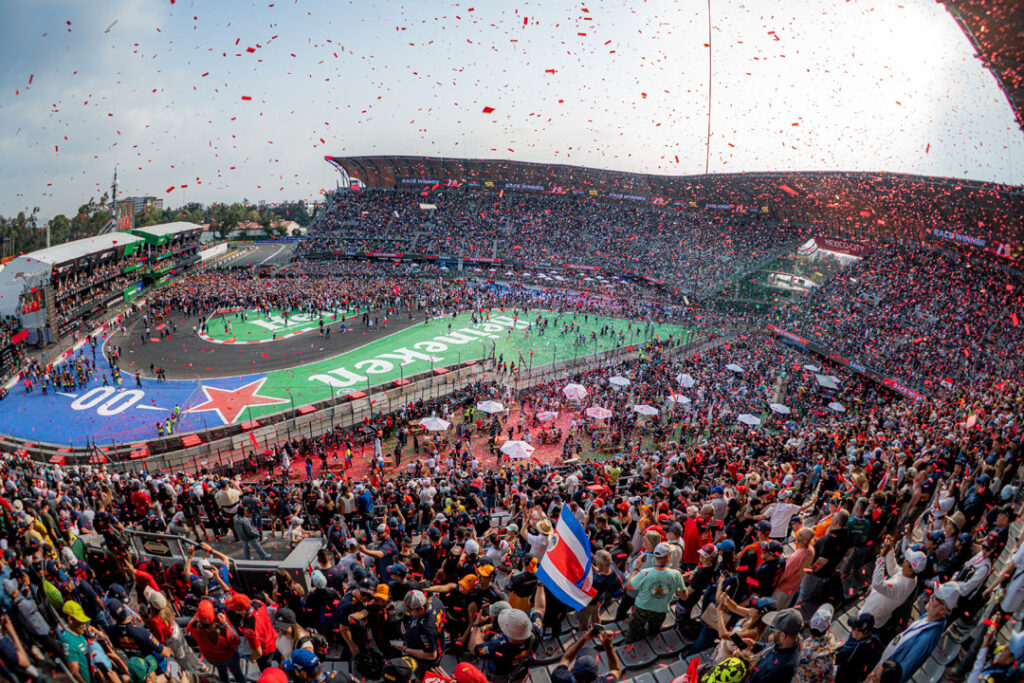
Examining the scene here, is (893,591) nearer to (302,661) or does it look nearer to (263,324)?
(302,661)

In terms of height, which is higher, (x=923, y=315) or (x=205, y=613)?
(x=205, y=613)

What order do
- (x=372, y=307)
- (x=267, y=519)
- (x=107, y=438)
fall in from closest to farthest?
(x=267, y=519)
(x=107, y=438)
(x=372, y=307)

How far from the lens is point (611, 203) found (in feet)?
234

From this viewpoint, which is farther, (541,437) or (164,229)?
(164,229)

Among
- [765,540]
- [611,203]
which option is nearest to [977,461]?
[765,540]

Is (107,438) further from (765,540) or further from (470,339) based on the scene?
(765,540)

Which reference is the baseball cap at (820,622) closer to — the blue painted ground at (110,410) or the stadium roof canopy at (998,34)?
the stadium roof canopy at (998,34)

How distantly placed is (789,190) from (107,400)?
181 ft

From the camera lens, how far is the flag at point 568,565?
5340mm

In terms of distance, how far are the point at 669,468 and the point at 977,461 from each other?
5.56 meters

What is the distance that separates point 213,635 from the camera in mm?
4984

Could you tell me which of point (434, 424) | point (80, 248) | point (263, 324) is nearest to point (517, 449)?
point (434, 424)

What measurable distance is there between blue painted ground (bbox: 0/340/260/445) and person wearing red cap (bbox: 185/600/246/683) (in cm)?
2140

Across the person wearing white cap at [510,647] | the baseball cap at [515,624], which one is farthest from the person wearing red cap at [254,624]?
the baseball cap at [515,624]
